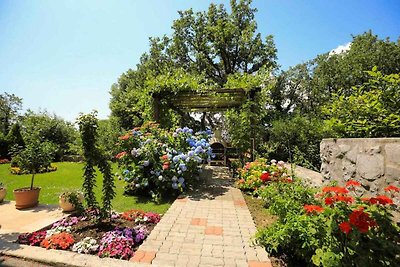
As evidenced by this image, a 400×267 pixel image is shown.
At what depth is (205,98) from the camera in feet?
26.7

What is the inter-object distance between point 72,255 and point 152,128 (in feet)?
14.0

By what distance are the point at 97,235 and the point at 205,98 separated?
5960 mm

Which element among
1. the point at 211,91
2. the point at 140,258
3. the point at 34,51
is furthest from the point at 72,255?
the point at 211,91

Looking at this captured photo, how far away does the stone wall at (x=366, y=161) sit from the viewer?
103 inches

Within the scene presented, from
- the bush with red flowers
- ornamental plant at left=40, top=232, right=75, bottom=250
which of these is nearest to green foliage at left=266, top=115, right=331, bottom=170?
the bush with red flowers

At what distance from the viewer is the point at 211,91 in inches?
294

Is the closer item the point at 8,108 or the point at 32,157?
the point at 32,157

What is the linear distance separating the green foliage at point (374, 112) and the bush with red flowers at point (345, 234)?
1.43m

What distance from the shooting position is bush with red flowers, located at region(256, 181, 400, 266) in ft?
5.96

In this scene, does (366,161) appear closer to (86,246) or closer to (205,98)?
(86,246)

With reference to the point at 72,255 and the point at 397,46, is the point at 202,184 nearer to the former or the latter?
the point at 72,255

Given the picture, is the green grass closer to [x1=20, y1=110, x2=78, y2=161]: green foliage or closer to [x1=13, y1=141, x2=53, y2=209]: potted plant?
[x1=13, y1=141, x2=53, y2=209]: potted plant

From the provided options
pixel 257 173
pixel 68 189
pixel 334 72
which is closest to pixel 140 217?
pixel 257 173

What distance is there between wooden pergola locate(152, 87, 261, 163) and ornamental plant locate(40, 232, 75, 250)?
5.36 meters
